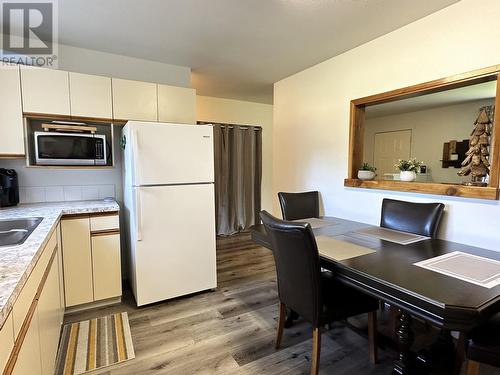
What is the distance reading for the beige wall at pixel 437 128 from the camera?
4578 mm

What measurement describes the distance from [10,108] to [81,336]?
1905mm

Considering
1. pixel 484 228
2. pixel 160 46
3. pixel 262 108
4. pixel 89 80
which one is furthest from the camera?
pixel 262 108

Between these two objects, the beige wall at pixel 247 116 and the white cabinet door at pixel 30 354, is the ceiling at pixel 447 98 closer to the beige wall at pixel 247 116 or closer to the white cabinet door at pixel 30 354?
the beige wall at pixel 247 116


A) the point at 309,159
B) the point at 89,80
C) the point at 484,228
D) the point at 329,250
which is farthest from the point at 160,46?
the point at 484,228

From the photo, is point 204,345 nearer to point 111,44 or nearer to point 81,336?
point 81,336

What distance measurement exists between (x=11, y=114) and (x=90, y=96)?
2.00 ft

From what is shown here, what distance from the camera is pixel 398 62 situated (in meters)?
2.33

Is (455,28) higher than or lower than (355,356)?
higher

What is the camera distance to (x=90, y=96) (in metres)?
2.51

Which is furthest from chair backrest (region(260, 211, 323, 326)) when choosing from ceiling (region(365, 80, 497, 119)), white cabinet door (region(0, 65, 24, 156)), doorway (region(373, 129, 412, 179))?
doorway (region(373, 129, 412, 179))

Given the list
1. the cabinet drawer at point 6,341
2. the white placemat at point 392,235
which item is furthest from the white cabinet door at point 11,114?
the white placemat at point 392,235

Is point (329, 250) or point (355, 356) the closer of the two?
point (329, 250)

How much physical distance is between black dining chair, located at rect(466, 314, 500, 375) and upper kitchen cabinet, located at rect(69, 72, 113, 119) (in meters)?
3.02

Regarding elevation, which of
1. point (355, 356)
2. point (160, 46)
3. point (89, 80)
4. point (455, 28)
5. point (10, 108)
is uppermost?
point (160, 46)
